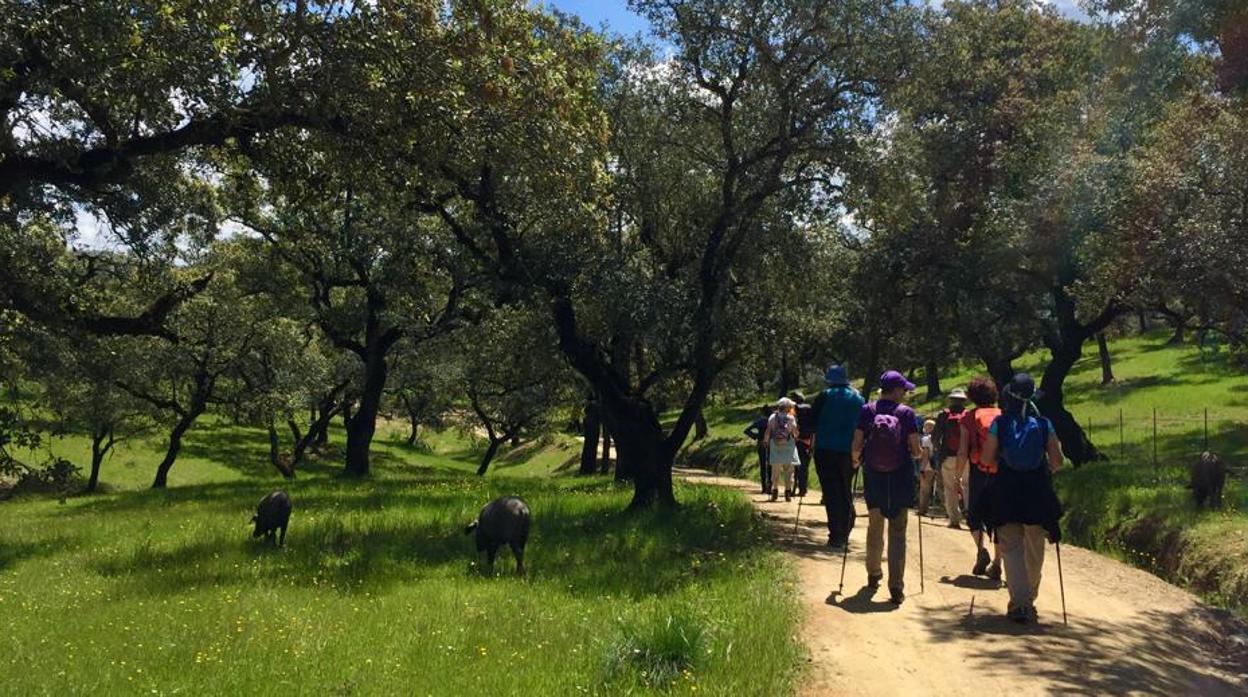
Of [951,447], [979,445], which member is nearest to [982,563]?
[979,445]

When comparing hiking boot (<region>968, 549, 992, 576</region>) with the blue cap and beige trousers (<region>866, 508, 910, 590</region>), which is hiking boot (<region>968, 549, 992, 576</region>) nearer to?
beige trousers (<region>866, 508, 910, 590</region>)

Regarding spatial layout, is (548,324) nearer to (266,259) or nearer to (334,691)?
(266,259)

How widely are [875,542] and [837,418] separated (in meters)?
1.67

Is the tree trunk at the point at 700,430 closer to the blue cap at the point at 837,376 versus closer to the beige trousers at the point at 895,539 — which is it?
the blue cap at the point at 837,376

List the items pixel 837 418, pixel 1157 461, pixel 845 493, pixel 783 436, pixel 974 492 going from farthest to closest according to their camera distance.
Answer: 1. pixel 1157 461
2. pixel 783 436
3. pixel 845 493
4. pixel 974 492
5. pixel 837 418

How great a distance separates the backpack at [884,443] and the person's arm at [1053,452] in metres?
1.30

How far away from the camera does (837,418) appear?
1033cm

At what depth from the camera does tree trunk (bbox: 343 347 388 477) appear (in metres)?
27.8

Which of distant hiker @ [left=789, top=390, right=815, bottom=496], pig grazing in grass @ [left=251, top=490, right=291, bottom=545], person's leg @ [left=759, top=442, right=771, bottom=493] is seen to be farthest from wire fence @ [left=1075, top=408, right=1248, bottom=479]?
pig grazing in grass @ [left=251, top=490, right=291, bottom=545]

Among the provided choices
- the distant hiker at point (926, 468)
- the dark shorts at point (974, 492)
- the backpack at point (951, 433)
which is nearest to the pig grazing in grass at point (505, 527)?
the dark shorts at point (974, 492)

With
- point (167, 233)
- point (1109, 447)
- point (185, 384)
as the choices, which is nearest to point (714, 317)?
point (167, 233)

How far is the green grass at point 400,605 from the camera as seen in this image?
6.47m

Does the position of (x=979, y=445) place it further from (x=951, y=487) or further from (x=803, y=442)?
(x=803, y=442)

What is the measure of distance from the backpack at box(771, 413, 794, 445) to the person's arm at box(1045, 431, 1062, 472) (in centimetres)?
809
